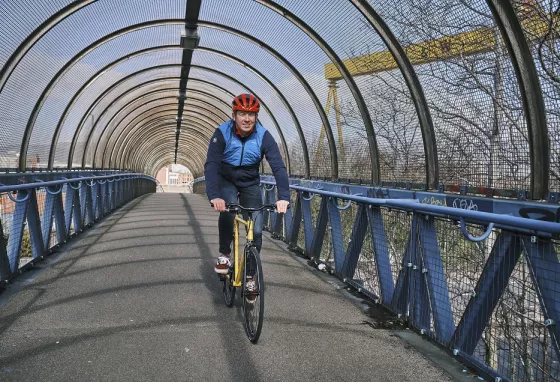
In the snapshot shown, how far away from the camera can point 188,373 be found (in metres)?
3.22

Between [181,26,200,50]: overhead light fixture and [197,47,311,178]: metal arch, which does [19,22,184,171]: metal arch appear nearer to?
[181,26,200,50]: overhead light fixture

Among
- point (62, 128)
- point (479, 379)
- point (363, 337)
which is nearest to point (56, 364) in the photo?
point (363, 337)

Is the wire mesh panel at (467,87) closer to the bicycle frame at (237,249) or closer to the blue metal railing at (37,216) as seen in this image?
the bicycle frame at (237,249)

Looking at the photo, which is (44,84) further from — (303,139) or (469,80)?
(469,80)

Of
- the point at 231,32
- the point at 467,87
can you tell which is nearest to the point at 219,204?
the point at 467,87

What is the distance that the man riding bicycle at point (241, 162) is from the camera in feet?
14.3

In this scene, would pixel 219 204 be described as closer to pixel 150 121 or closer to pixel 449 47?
pixel 449 47

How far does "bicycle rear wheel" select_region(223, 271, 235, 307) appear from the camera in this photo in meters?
4.60

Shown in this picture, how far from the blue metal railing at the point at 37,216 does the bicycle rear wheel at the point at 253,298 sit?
2412mm

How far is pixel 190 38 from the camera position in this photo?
11.3 metres

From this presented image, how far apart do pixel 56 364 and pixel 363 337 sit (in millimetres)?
2017

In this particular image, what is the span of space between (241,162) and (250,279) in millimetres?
971

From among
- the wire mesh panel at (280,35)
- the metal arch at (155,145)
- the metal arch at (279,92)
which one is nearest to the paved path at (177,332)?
the wire mesh panel at (280,35)

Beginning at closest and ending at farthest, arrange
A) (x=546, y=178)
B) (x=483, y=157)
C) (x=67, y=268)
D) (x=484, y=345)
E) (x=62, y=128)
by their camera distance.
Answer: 1. (x=484, y=345)
2. (x=546, y=178)
3. (x=483, y=157)
4. (x=67, y=268)
5. (x=62, y=128)
